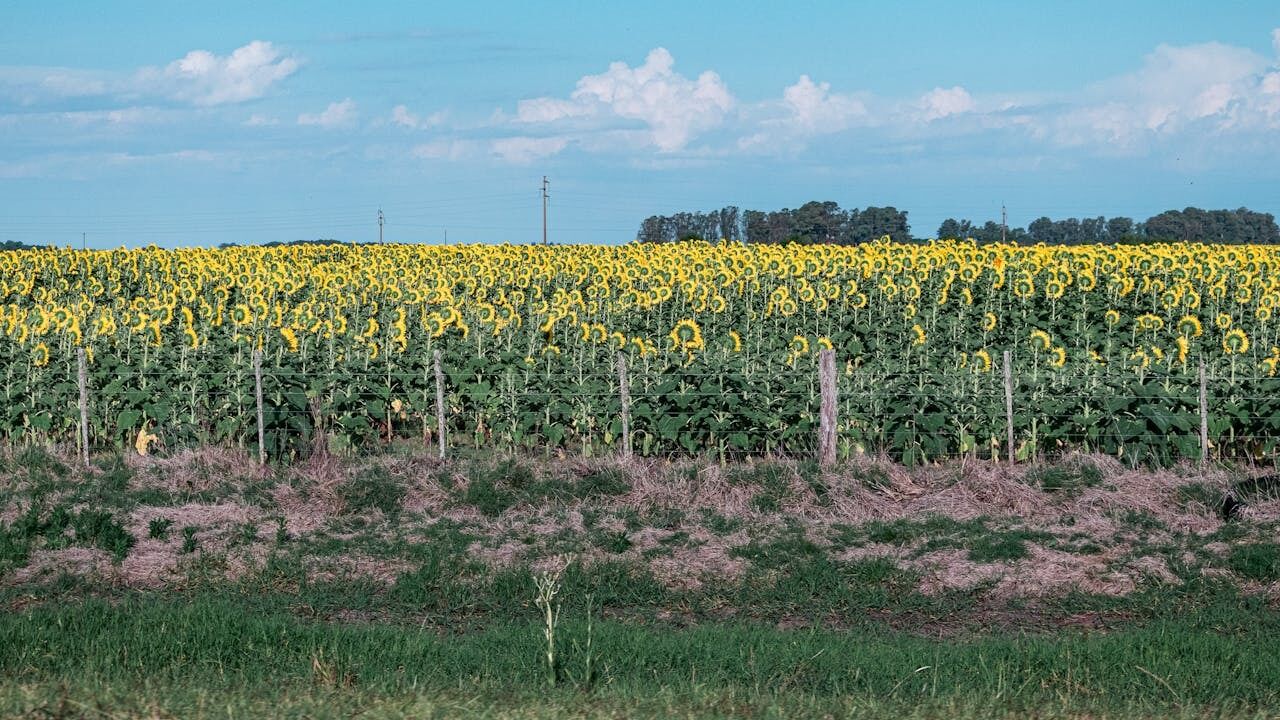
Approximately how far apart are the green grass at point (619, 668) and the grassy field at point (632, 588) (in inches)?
1.3

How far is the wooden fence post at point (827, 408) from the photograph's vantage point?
1598cm

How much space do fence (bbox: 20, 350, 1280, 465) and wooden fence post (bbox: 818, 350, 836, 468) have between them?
0.05ft

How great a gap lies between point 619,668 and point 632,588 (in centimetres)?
285

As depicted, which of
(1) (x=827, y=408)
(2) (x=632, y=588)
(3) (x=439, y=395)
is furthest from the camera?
(3) (x=439, y=395)

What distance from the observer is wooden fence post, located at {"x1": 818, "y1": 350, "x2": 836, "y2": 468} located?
52.4 feet

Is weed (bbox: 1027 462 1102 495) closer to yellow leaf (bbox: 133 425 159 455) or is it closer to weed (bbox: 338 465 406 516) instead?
weed (bbox: 338 465 406 516)

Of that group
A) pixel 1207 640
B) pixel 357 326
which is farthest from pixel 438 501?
pixel 357 326

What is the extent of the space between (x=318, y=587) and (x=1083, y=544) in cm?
638

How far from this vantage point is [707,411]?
16.6 m

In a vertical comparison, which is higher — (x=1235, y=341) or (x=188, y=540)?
(x=1235, y=341)

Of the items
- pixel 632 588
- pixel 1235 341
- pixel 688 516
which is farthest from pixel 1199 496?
pixel 1235 341

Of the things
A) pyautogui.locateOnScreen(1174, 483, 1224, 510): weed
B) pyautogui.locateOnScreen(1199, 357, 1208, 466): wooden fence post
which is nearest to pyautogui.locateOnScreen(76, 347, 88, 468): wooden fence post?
pyautogui.locateOnScreen(1174, 483, 1224, 510): weed

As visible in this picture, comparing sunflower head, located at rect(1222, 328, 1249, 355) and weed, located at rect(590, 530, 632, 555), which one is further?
sunflower head, located at rect(1222, 328, 1249, 355)

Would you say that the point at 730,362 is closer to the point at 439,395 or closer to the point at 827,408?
the point at 827,408
